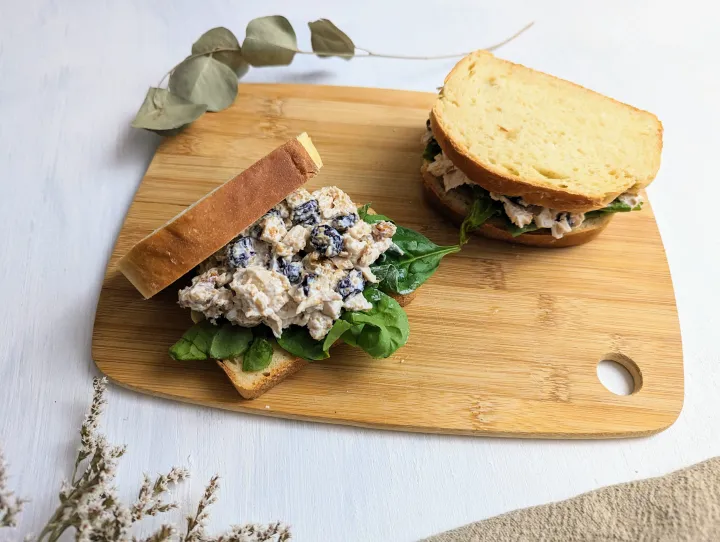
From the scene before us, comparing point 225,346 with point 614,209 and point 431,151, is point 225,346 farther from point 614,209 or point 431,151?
point 614,209

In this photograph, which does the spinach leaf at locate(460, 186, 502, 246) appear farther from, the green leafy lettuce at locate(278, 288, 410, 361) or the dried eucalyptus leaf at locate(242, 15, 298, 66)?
the dried eucalyptus leaf at locate(242, 15, 298, 66)

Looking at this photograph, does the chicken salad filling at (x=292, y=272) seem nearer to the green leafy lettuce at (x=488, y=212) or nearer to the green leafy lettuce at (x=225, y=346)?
the green leafy lettuce at (x=225, y=346)

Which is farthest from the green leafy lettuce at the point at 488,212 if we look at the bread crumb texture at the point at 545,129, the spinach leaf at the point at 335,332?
the spinach leaf at the point at 335,332

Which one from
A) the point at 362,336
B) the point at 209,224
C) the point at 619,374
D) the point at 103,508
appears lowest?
the point at 619,374

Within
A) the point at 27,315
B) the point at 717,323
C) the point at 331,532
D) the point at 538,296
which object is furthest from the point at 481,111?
the point at 27,315

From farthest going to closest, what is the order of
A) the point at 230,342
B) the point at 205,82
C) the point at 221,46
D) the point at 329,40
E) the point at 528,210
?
the point at 329,40 → the point at 221,46 → the point at 205,82 → the point at 528,210 → the point at 230,342

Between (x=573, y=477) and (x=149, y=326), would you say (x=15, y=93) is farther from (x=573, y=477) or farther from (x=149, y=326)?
(x=573, y=477)

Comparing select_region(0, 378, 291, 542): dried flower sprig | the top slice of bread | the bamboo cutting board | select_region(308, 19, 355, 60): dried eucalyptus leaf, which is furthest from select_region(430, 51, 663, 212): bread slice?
select_region(0, 378, 291, 542): dried flower sprig

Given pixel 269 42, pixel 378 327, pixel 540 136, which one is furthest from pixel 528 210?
pixel 269 42
